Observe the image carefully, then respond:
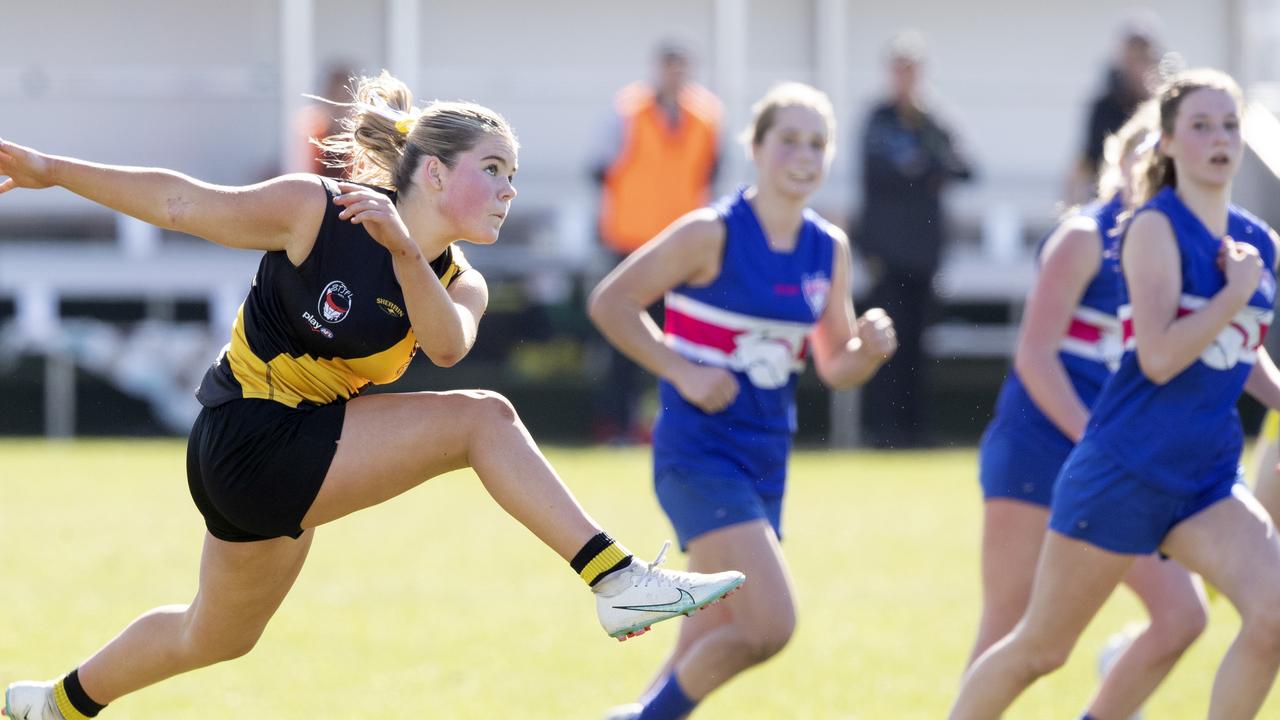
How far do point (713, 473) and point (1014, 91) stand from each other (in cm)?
1274

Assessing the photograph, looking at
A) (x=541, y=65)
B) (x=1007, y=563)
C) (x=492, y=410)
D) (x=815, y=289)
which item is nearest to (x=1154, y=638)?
(x=1007, y=563)

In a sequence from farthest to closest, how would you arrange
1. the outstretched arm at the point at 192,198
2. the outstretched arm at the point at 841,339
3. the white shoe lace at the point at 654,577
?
the outstretched arm at the point at 841,339, the white shoe lace at the point at 654,577, the outstretched arm at the point at 192,198

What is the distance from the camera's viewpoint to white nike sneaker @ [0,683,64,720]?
4.60 meters

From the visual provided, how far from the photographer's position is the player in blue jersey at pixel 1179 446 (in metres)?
4.34

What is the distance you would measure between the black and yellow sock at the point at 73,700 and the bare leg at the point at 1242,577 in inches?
112

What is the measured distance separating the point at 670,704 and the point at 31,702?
1740 millimetres

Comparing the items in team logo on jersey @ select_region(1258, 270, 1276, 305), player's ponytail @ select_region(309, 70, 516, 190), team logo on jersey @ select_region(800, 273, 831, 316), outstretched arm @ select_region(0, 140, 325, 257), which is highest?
player's ponytail @ select_region(309, 70, 516, 190)

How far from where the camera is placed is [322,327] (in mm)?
4070

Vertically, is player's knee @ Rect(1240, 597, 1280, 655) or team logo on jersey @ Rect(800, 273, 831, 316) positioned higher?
team logo on jersey @ Rect(800, 273, 831, 316)

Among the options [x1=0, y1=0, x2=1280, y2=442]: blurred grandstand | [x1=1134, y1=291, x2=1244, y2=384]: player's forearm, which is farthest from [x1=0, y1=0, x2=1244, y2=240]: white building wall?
[x1=1134, y1=291, x2=1244, y2=384]: player's forearm

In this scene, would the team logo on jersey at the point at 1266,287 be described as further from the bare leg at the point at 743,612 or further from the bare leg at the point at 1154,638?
the bare leg at the point at 743,612

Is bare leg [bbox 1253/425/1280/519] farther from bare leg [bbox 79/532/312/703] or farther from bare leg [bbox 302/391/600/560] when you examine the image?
bare leg [bbox 79/532/312/703]

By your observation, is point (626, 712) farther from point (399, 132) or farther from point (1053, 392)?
point (399, 132)

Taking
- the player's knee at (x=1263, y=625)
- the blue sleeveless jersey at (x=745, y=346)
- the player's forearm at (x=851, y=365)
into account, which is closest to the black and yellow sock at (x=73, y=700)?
the blue sleeveless jersey at (x=745, y=346)
